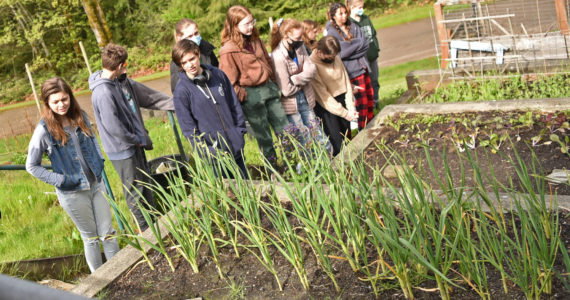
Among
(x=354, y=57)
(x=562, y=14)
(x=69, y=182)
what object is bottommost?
(x=562, y=14)

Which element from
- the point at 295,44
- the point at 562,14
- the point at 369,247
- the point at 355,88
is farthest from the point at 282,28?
the point at 562,14

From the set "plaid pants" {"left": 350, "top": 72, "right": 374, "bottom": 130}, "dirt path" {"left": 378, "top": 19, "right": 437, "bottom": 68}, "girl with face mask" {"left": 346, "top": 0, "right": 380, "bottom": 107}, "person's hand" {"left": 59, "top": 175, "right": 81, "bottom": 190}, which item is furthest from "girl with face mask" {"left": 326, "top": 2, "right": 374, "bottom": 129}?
"dirt path" {"left": 378, "top": 19, "right": 437, "bottom": 68}

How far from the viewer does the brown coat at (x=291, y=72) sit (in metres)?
5.11

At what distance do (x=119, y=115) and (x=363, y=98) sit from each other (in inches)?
111

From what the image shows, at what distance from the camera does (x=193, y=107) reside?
4332 mm

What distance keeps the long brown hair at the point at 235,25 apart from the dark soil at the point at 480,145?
4.63 ft

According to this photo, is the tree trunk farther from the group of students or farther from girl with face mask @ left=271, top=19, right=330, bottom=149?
girl with face mask @ left=271, top=19, right=330, bottom=149

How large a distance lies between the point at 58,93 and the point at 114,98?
53cm

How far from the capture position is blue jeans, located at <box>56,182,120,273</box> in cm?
395

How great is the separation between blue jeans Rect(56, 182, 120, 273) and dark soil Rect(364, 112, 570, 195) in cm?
196

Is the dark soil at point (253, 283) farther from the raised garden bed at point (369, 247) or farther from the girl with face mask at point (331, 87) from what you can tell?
the girl with face mask at point (331, 87)

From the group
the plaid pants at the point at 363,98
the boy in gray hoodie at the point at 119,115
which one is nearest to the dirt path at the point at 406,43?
the plaid pants at the point at 363,98

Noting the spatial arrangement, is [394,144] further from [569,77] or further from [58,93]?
[58,93]

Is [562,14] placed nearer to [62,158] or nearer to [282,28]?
[282,28]
